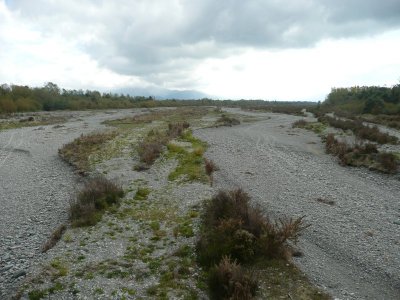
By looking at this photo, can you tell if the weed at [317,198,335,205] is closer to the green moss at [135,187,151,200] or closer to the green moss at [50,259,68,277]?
the green moss at [135,187,151,200]

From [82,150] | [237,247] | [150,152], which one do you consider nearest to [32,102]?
[82,150]

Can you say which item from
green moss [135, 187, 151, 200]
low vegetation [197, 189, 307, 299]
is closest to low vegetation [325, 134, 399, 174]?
low vegetation [197, 189, 307, 299]

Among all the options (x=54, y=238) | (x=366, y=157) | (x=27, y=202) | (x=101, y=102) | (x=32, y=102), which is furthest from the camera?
(x=101, y=102)

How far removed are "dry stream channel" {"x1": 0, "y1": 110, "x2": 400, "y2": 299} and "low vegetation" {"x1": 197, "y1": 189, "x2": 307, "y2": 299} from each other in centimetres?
106

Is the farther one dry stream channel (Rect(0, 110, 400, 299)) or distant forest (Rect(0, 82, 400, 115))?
distant forest (Rect(0, 82, 400, 115))

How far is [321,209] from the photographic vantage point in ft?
56.2

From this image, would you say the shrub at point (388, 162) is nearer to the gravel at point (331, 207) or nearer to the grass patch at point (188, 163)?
the gravel at point (331, 207)

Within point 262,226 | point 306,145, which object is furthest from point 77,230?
point 306,145

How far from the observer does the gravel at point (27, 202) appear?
12039mm

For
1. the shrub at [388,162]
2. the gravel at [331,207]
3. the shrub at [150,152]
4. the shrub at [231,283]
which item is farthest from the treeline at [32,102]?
the shrub at [231,283]

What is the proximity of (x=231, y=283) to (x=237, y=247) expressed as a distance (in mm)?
1972

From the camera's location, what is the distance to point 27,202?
18828mm

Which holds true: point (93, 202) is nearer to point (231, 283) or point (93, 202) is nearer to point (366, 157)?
point (231, 283)

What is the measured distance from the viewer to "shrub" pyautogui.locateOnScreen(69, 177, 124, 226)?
1513 centimetres
